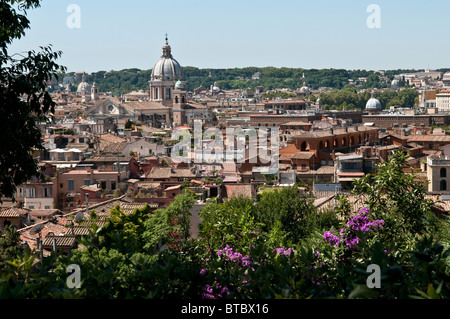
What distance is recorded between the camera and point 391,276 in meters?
3.92

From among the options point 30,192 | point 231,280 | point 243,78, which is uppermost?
point 243,78

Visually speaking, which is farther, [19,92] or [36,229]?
[36,229]

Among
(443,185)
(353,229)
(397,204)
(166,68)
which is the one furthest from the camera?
(166,68)

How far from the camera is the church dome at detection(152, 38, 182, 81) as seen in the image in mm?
78875

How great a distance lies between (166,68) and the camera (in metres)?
79.2

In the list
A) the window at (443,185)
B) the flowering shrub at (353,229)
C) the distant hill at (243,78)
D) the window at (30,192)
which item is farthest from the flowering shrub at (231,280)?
the distant hill at (243,78)

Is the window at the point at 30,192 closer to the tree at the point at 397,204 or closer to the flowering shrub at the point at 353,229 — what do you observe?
the tree at the point at 397,204

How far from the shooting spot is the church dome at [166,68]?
259ft

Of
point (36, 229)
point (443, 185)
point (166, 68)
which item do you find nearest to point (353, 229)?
point (36, 229)

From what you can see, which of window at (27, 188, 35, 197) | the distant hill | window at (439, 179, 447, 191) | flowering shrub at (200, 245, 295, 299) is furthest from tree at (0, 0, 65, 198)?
the distant hill

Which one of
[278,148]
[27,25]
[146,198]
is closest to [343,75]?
[278,148]

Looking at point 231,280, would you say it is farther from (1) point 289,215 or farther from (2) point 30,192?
(2) point 30,192

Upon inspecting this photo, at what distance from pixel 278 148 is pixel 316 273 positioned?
2577 cm

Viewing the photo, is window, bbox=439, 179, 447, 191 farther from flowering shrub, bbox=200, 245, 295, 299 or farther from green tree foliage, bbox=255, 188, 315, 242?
flowering shrub, bbox=200, 245, 295, 299
